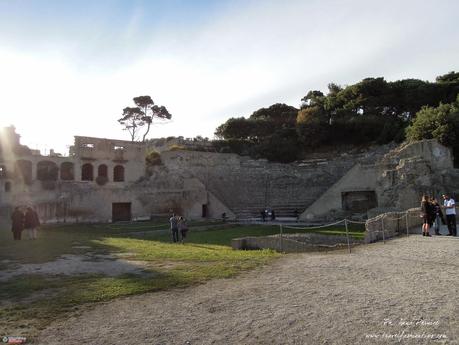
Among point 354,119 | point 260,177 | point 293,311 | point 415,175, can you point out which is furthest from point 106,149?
point 293,311

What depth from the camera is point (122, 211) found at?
34.6 metres

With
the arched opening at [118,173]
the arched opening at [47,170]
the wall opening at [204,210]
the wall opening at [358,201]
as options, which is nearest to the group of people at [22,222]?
the wall opening at [204,210]

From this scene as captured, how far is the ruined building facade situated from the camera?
934 inches

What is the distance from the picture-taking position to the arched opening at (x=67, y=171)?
39750mm

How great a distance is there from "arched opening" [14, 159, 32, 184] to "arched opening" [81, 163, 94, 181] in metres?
4.88

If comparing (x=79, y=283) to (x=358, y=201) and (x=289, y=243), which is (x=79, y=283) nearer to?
(x=289, y=243)

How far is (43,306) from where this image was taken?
20.8ft

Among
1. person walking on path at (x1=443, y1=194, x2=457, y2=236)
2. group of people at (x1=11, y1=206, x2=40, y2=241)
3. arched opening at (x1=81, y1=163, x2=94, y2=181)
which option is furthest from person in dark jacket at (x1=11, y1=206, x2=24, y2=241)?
arched opening at (x1=81, y1=163, x2=94, y2=181)

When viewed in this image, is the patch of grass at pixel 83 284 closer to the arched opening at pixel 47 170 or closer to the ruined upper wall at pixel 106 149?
the arched opening at pixel 47 170

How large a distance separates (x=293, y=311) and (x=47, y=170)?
122ft

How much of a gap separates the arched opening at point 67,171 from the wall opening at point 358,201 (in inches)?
996

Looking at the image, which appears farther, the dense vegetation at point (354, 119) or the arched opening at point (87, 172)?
the dense vegetation at point (354, 119)

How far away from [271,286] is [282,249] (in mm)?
7210

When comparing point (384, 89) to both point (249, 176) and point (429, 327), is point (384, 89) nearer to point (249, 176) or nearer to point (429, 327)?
point (249, 176)
